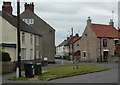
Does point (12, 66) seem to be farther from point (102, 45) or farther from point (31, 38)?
point (102, 45)

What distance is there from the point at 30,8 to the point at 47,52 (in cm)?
996

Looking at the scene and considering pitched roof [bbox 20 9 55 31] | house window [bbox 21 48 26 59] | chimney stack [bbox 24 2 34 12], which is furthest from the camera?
chimney stack [bbox 24 2 34 12]

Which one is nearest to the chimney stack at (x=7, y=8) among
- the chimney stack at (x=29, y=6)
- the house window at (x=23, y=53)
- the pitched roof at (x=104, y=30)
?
the house window at (x=23, y=53)

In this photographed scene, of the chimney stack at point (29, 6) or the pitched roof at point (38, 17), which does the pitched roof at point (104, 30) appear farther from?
the chimney stack at point (29, 6)

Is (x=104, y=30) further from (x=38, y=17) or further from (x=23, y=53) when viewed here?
(x=23, y=53)

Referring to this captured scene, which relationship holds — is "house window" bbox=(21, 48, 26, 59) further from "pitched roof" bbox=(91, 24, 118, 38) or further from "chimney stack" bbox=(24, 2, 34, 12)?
"pitched roof" bbox=(91, 24, 118, 38)

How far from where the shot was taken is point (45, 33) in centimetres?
5569

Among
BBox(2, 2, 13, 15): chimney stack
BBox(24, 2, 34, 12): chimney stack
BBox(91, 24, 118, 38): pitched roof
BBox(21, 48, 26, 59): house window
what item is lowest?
BBox(21, 48, 26, 59): house window

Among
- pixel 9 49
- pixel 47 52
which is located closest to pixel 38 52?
pixel 47 52

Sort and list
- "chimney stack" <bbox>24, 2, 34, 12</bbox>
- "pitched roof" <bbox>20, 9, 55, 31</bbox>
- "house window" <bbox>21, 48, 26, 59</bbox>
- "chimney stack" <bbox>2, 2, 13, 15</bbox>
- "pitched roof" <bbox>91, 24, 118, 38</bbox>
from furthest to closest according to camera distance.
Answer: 1. "pitched roof" <bbox>91, 24, 118, 38</bbox>
2. "chimney stack" <bbox>24, 2, 34, 12</bbox>
3. "pitched roof" <bbox>20, 9, 55, 31</bbox>
4. "chimney stack" <bbox>2, 2, 13, 15</bbox>
5. "house window" <bbox>21, 48, 26, 59</bbox>

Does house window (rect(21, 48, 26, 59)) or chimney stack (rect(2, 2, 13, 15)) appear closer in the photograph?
house window (rect(21, 48, 26, 59))

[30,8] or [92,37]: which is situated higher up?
[30,8]

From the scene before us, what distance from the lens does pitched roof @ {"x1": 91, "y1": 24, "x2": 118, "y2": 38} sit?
2373 inches

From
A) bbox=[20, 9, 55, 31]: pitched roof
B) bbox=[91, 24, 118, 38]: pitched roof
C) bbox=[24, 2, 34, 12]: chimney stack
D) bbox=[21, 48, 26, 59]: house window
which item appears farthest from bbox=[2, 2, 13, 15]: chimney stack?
bbox=[91, 24, 118, 38]: pitched roof
